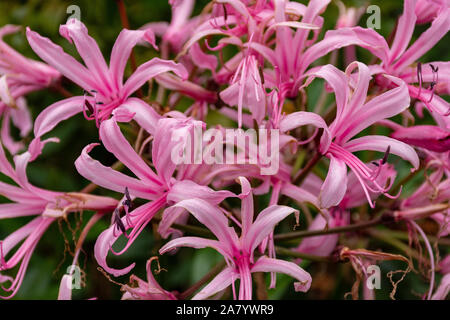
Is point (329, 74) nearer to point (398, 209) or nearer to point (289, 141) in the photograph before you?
point (289, 141)

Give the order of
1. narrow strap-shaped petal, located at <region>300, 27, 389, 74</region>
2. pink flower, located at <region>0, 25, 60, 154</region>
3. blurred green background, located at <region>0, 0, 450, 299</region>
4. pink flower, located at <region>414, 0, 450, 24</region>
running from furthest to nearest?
blurred green background, located at <region>0, 0, 450, 299</region> → pink flower, located at <region>0, 25, 60, 154</region> → pink flower, located at <region>414, 0, 450, 24</region> → narrow strap-shaped petal, located at <region>300, 27, 389, 74</region>

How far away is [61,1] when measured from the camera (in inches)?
74.1

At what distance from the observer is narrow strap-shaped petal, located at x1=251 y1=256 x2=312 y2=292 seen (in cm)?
99

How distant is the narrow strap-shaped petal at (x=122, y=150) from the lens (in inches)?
38.9

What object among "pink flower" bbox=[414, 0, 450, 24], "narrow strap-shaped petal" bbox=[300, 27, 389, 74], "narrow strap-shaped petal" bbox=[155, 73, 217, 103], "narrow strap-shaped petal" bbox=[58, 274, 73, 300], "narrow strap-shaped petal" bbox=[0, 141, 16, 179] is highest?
"pink flower" bbox=[414, 0, 450, 24]

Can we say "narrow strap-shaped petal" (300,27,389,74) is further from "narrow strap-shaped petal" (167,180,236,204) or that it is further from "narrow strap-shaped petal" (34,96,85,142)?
"narrow strap-shaped petal" (34,96,85,142)

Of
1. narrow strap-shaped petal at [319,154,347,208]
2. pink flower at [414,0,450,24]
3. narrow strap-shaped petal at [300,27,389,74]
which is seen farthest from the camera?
pink flower at [414,0,450,24]

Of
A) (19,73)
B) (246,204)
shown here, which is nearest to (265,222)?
(246,204)

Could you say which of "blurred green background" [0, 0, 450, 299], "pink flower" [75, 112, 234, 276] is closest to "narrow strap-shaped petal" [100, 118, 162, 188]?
"pink flower" [75, 112, 234, 276]

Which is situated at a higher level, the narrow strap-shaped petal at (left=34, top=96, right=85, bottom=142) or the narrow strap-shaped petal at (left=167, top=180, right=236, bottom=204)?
the narrow strap-shaped petal at (left=34, top=96, right=85, bottom=142)

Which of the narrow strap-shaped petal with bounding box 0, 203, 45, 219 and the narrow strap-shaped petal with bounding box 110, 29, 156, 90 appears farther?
the narrow strap-shaped petal with bounding box 0, 203, 45, 219

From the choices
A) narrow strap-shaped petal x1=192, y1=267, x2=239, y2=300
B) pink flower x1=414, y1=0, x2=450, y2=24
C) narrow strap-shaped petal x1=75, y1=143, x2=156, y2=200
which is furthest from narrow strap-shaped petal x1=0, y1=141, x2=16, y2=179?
pink flower x1=414, y1=0, x2=450, y2=24

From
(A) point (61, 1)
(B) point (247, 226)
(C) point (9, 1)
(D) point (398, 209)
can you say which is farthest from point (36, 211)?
(C) point (9, 1)

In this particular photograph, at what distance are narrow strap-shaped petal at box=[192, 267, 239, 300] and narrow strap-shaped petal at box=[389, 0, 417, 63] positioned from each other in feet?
1.66
